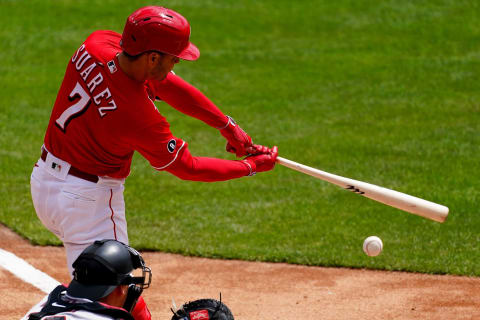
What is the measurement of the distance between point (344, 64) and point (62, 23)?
5.99 meters

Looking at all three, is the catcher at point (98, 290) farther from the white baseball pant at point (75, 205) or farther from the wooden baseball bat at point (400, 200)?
the wooden baseball bat at point (400, 200)

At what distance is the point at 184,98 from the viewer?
236 inches

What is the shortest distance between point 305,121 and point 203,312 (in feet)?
24.9

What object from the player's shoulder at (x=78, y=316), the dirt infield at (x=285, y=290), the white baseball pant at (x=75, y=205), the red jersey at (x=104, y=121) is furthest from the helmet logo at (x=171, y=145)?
the dirt infield at (x=285, y=290)

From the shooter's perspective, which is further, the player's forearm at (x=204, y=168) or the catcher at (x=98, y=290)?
the player's forearm at (x=204, y=168)

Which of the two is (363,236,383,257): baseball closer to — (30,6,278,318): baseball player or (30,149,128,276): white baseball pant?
(30,6,278,318): baseball player

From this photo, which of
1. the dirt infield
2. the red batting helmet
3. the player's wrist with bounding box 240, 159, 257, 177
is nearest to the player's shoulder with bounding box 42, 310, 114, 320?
the red batting helmet

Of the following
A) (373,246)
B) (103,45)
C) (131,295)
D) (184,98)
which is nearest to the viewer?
(131,295)

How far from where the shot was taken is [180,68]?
14.8 m

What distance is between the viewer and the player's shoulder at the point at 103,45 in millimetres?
5203

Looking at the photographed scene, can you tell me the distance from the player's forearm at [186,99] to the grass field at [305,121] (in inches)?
92.9

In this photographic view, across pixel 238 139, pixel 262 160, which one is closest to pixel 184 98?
pixel 238 139

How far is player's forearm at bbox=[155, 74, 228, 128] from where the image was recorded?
5.91 m

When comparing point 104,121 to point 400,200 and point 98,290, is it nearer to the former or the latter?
point 98,290
